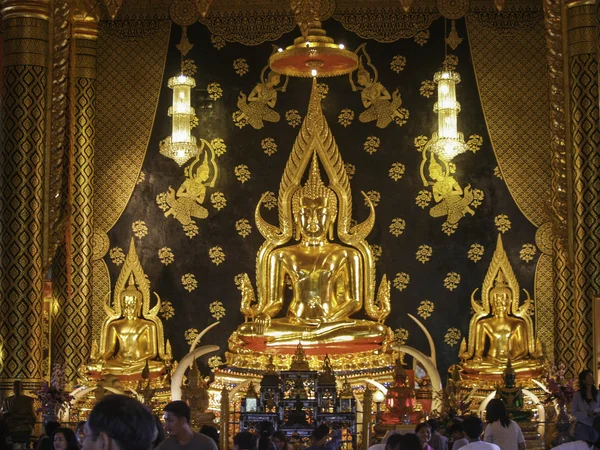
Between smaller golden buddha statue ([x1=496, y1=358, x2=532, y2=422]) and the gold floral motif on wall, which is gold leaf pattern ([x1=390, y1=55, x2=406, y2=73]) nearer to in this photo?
the gold floral motif on wall

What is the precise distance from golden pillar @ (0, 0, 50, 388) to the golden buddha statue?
6.85 ft

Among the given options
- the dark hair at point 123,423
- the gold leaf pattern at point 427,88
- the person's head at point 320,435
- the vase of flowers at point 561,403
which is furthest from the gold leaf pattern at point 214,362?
the dark hair at point 123,423

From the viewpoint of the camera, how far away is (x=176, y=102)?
11.4m

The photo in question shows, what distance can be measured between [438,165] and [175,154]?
2.71 metres

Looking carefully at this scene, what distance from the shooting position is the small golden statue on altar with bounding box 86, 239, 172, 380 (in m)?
11.6

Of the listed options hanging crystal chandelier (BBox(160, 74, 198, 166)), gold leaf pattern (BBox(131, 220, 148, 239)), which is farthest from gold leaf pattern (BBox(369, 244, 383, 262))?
gold leaf pattern (BBox(131, 220, 148, 239))

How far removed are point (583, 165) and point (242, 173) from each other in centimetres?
360

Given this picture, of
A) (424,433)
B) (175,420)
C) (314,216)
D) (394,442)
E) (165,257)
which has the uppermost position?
(314,216)

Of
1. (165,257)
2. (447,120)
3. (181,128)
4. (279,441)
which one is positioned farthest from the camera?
(165,257)

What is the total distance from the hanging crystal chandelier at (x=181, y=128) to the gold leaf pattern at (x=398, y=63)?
2219mm

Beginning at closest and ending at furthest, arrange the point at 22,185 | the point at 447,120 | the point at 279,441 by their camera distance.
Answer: the point at 279,441 → the point at 22,185 → the point at 447,120

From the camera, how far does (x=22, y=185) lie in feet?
35.0

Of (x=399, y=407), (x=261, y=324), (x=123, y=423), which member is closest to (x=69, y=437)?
(x=123, y=423)

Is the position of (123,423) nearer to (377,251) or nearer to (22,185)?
(22,185)
